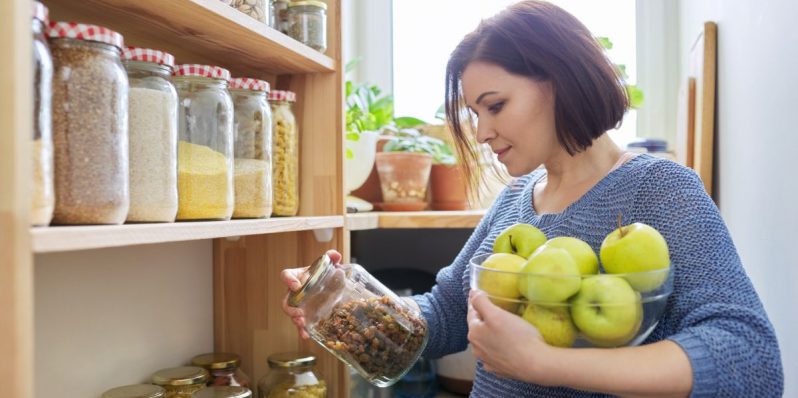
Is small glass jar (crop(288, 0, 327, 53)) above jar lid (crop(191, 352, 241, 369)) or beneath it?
above

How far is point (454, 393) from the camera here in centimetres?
157

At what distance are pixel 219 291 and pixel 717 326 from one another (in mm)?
820

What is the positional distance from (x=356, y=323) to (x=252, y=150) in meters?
0.27

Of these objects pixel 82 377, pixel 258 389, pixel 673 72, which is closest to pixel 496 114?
pixel 258 389

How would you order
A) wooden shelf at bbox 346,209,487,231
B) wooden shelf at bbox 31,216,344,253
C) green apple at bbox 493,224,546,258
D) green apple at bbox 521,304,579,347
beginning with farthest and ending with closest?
wooden shelf at bbox 346,209,487,231 < green apple at bbox 493,224,546,258 < green apple at bbox 521,304,579,347 < wooden shelf at bbox 31,216,344,253

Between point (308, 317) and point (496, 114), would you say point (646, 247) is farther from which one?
point (308, 317)

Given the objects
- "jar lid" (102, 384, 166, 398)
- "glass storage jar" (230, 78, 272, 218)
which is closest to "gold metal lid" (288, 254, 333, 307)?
"glass storage jar" (230, 78, 272, 218)

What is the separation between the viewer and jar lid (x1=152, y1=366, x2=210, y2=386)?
95 centimetres

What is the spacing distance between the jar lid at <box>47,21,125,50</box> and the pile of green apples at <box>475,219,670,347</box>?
16.8 inches

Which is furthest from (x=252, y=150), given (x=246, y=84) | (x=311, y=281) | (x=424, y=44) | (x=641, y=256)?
(x=424, y=44)

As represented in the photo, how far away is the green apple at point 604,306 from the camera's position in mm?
624

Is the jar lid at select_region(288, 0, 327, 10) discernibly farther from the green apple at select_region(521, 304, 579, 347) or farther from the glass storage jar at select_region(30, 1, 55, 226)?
the green apple at select_region(521, 304, 579, 347)

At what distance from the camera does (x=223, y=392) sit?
3.06 ft

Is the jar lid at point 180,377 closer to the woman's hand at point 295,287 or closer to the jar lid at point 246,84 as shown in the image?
the woman's hand at point 295,287
